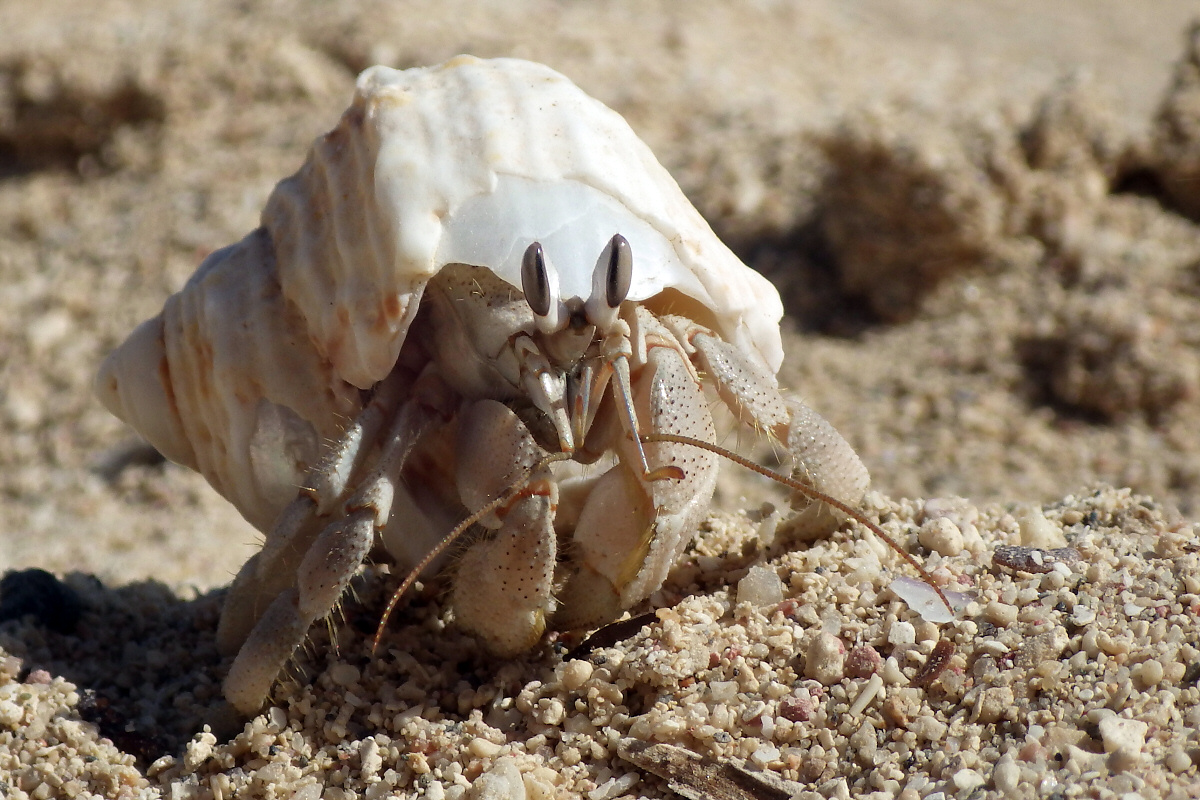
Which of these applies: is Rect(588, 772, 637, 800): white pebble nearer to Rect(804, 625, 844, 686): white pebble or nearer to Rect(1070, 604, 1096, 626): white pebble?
Rect(804, 625, 844, 686): white pebble

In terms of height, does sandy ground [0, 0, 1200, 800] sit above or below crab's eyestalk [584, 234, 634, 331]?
below

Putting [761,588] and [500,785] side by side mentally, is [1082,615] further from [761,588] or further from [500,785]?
[500,785]

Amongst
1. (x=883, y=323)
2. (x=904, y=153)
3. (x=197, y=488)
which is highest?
(x=904, y=153)

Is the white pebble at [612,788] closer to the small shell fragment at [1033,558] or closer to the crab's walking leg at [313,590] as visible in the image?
the crab's walking leg at [313,590]

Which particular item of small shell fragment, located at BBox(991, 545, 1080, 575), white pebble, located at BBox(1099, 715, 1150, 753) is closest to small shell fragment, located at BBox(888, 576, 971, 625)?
small shell fragment, located at BBox(991, 545, 1080, 575)

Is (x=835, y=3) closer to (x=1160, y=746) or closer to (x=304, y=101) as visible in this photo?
(x=304, y=101)

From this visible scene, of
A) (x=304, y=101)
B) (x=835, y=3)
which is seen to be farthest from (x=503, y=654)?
Result: (x=835, y=3)

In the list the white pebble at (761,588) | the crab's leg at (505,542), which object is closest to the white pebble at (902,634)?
the white pebble at (761,588)
